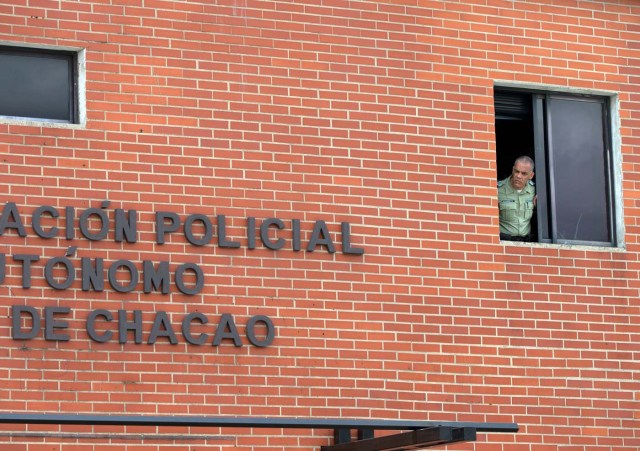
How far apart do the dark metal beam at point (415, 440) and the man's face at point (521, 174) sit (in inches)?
129

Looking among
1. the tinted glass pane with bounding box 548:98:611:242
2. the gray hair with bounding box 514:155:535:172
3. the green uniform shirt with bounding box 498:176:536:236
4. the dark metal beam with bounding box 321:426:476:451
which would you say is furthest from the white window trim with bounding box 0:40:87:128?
the tinted glass pane with bounding box 548:98:611:242

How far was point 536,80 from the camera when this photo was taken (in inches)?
616

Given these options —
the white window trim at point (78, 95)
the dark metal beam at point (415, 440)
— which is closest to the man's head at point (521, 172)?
the dark metal beam at point (415, 440)

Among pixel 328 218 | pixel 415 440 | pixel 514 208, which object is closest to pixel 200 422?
pixel 415 440

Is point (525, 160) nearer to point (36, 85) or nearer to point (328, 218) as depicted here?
point (328, 218)

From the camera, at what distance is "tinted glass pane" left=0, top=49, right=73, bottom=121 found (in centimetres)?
1388

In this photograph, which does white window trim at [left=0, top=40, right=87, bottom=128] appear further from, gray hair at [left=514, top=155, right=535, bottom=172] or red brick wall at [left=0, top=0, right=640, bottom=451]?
gray hair at [left=514, top=155, right=535, bottom=172]

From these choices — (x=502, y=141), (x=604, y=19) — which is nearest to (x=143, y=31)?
(x=502, y=141)

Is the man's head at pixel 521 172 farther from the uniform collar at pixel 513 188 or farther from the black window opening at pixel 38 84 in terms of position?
the black window opening at pixel 38 84

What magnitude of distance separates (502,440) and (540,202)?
2.34 m

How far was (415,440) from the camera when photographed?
40.9ft

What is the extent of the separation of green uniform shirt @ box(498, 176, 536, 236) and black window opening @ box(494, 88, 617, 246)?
10 centimetres

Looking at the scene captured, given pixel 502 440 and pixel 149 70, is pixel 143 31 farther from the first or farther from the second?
pixel 502 440

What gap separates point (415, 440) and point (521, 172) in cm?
385
